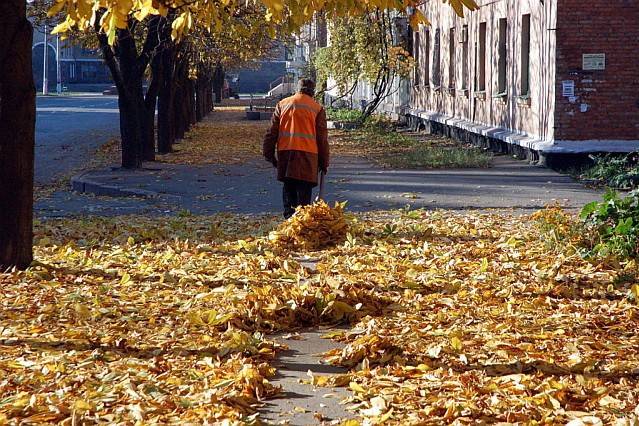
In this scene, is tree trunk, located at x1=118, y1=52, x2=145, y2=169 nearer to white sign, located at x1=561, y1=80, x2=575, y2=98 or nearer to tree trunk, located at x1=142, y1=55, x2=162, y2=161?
tree trunk, located at x1=142, y1=55, x2=162, y2=161

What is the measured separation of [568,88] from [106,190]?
344 inches

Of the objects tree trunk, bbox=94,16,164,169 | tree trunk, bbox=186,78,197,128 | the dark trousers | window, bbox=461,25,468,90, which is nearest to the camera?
the dark trousers

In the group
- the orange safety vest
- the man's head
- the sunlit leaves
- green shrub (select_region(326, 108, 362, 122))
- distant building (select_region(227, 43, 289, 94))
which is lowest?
green shrub (select_region(326, 108, 362, 122))

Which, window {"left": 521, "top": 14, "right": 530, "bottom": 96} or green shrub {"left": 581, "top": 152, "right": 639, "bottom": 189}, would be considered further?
window {"left": 521, "top": 14, "right": 530, "bottom": 96}

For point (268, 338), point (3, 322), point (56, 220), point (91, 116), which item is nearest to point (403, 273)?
point (268, 338)

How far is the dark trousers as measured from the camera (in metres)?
13.1

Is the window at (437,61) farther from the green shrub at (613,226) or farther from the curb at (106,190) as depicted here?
the green shrub at (613,226)

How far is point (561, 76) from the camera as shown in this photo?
21.2 metres

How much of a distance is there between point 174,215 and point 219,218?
128 centimetres

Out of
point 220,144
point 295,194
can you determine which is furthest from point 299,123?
point 220,144

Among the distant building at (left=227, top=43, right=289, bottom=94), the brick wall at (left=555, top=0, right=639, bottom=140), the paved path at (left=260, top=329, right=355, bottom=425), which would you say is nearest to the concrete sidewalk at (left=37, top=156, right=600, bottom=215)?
the brick wall at (left=555, top=0, right=639, bottom=140)

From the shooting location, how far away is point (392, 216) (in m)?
14.3

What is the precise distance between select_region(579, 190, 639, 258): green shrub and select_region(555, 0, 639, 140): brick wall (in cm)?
1194

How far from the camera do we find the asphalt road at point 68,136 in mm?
27094
